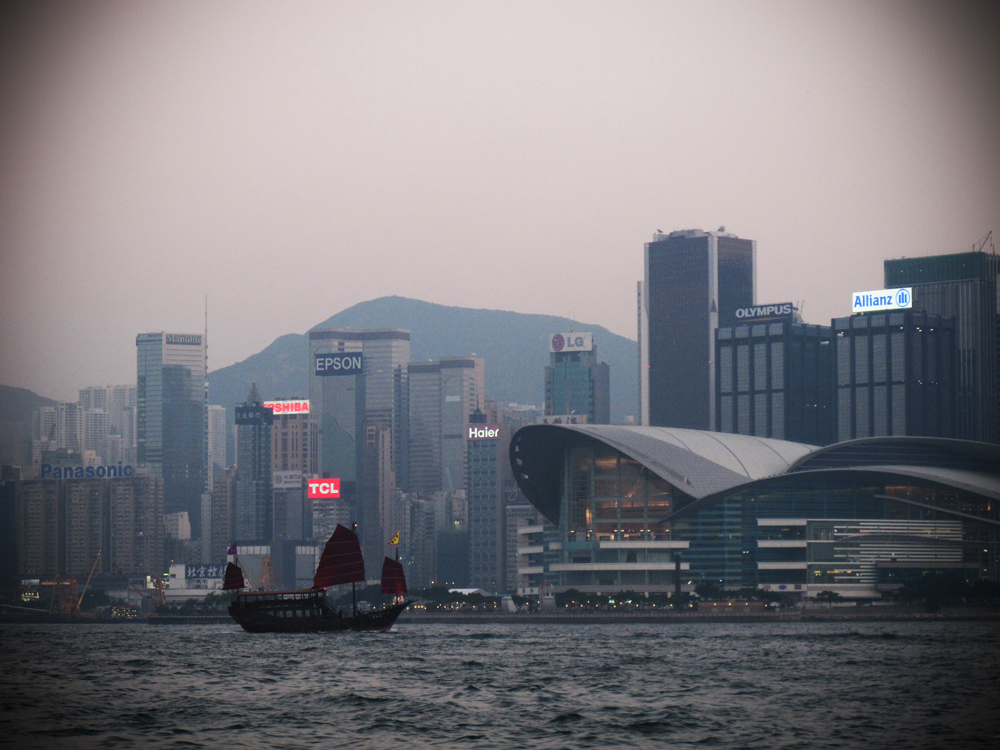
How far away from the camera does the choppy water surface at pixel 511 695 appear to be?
2650 inches

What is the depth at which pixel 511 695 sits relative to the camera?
84.1m

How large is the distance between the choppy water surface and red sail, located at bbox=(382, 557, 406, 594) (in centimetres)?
2578

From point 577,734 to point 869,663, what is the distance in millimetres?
46201

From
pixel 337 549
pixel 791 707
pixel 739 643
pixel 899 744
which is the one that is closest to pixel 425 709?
pixel 791 707

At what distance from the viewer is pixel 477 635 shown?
17150cm

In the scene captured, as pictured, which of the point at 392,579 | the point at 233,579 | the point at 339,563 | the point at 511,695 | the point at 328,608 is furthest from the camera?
the point at 233,579

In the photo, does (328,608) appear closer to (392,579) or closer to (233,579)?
→ (392,579)

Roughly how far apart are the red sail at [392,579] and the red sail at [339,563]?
9.81 feet

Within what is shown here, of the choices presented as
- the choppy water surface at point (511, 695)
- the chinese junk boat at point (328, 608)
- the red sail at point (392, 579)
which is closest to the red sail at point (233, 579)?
the chinese junk boat at point (328, 608)

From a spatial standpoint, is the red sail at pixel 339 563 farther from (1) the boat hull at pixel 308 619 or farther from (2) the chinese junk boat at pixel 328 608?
(1) the boat hull at pixel 308 619

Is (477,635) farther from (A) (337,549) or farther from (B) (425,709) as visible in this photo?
(B) (425,709)

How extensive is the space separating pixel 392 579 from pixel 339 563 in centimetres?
778

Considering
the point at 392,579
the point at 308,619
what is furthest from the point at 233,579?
the point at 392,579

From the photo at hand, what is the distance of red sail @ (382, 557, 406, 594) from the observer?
16700 cm
